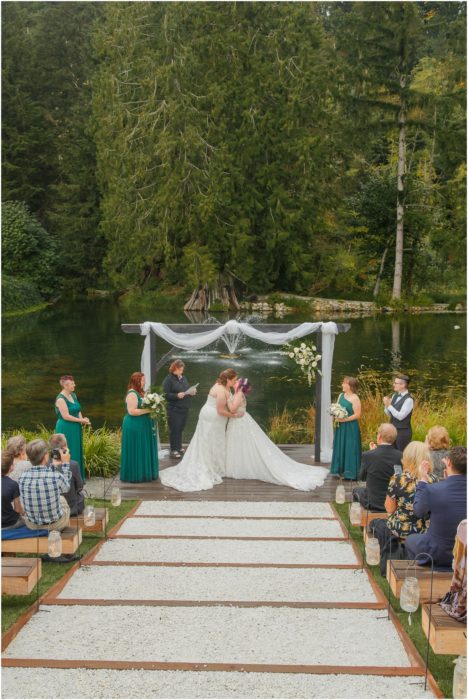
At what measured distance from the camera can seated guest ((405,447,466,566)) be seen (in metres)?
5.69

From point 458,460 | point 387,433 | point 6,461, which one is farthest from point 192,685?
point 387,433

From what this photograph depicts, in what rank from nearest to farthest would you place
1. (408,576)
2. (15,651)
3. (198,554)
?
(15,651)
(408,576)
(198,554)

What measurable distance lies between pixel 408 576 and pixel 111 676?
2312 millimetres

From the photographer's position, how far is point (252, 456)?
11.6 metres

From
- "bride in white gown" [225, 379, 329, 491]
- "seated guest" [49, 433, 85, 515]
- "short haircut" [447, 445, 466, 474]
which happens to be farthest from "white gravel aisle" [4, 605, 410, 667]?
Answer: "bride in white gown" [225, 379, 329, 491]

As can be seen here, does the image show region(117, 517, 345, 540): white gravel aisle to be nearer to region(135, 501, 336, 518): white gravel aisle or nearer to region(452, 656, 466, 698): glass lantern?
region(135, 501, 336, 518): white gravel aisle

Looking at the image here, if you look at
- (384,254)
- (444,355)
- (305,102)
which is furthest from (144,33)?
(444,355)

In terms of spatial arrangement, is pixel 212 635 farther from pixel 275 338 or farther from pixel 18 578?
pixel 275 338

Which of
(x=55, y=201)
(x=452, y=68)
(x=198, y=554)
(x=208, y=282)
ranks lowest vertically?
(x=198, y=554)

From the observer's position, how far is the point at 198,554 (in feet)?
25.4

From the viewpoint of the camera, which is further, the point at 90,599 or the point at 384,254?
the point at 384,254

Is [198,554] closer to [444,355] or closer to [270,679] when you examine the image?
[270,679]

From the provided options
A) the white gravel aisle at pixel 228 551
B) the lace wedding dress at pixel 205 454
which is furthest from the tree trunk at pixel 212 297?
the white gravel aisle at pixel 228 551

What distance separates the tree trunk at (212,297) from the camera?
4228 cm
